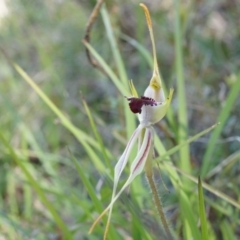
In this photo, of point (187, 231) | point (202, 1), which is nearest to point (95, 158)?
point (187, 231)

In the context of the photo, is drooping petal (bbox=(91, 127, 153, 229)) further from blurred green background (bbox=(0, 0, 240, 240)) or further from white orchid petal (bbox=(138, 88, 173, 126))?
blurred green background (bbox=(0, 0, 240, 240))

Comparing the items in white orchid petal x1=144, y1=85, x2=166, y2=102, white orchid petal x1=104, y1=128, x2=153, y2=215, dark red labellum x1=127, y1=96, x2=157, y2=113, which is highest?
white orchid petal x1=144, y1=85, x2=166, y2=102

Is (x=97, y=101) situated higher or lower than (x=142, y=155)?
higher

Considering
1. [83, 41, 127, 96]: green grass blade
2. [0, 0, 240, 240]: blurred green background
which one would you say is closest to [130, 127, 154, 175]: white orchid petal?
[0, 0, 240, 240]: blurred green background

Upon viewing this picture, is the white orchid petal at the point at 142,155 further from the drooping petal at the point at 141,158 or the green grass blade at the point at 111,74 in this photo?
the green grass blade at the point at 111,74

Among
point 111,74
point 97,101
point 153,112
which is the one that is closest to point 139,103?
point 153,112

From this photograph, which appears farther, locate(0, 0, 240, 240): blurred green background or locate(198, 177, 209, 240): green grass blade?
locate(0, 0, 240, 240): blurred green background

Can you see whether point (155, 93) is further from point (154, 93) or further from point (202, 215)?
point (202, 215)

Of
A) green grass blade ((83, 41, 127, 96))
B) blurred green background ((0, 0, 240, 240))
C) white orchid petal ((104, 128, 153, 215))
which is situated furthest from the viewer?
blurred green background ((0, 0, 240, 240))

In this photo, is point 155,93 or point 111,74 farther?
point 111,74
